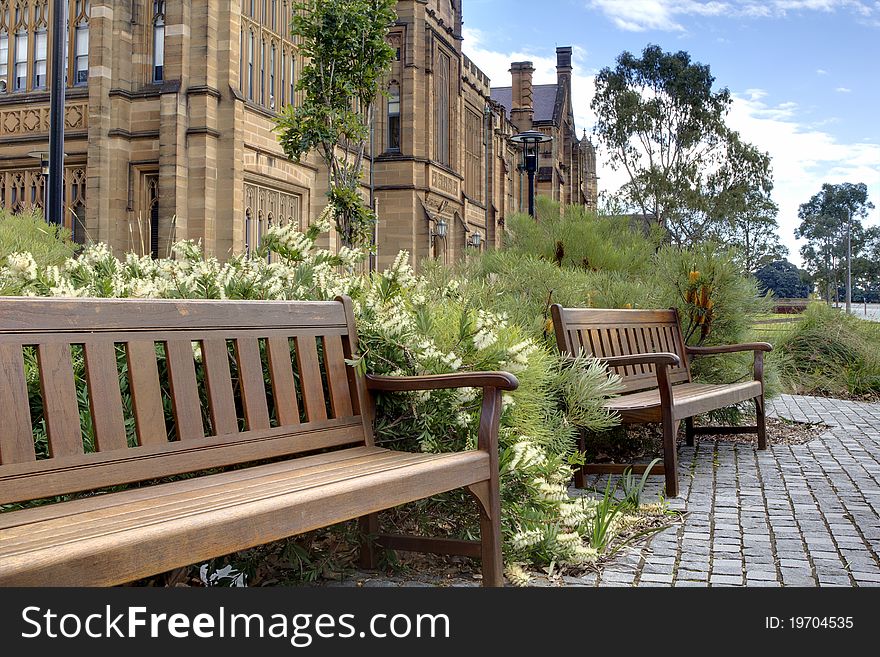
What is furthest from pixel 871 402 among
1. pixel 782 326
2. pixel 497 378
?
pixel 497 378

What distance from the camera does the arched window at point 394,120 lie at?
91.5 feet

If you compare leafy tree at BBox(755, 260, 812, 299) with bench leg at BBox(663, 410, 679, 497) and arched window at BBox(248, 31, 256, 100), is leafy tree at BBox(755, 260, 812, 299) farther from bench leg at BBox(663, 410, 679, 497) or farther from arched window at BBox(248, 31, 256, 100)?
bench leg at BBox(663, 410, 679, 497)

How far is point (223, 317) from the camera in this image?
10.5ft

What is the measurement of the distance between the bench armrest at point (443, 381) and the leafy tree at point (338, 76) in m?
12.1

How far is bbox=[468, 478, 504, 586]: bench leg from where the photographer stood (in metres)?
3.38

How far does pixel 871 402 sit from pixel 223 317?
10331 mm

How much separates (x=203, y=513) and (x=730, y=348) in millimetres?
5898

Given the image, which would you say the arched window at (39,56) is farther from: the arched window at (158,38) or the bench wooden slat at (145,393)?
the bench wooden slat at (145,393)

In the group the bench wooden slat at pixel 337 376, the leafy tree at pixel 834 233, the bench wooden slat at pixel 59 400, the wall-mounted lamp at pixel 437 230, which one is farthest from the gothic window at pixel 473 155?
the leafy tree at pixel 834 233

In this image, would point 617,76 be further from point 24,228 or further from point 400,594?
point 400,594

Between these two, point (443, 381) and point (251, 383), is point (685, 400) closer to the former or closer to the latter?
point (443, 381)

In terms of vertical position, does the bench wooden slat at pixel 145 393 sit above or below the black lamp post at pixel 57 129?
below

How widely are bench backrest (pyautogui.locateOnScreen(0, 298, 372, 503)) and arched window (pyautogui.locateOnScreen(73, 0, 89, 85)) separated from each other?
17228mm

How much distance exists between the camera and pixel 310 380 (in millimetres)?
3535
